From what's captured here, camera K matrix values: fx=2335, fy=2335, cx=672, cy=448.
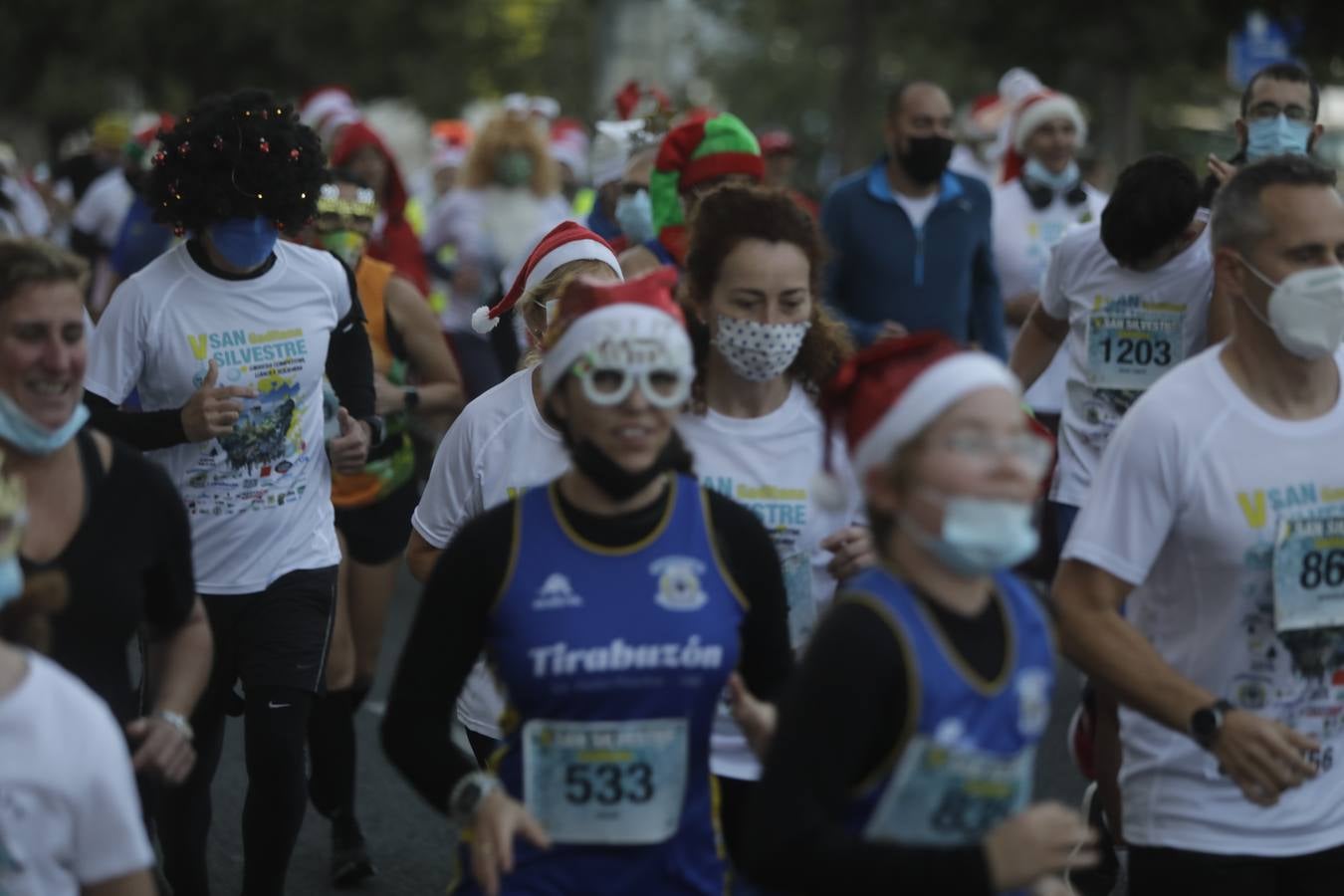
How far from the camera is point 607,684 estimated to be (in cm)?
389

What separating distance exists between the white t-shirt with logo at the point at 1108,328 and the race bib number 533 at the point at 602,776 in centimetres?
339

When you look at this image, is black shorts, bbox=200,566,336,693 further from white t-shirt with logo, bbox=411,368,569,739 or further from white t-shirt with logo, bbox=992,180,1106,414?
white t-shirt with logo, bbox=992,180,1106,414

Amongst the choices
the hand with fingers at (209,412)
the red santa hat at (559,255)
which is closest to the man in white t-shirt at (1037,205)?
the red santa hat at (559,255)

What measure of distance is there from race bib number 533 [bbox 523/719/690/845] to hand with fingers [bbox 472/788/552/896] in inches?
4.8

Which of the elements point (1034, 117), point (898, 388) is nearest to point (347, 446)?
point (898, 388)

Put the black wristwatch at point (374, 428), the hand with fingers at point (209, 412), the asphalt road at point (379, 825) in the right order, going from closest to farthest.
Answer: the hand with fingers at point (209, 412)
the black wristwatch at point (374, 428)
the asphalt road at point (379, 825)

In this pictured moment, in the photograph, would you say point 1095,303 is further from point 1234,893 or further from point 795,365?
point 1234,893

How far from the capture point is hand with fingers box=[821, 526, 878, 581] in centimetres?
486

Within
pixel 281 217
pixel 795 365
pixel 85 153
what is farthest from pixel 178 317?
pixel 85 153

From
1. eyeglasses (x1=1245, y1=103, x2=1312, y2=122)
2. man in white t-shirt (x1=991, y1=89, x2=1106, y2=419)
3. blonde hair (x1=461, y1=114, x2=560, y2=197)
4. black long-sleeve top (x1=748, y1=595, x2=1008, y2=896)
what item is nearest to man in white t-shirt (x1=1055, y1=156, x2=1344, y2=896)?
black long-sleeve top (x1=748, y1=595, x2=1008, y2=896)

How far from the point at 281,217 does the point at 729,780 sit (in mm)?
2143

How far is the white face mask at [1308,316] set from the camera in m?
4.32

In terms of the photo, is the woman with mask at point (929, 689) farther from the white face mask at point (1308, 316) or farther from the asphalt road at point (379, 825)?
the asphalt road at point (379, 825)

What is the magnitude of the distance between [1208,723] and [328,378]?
3162 mm
